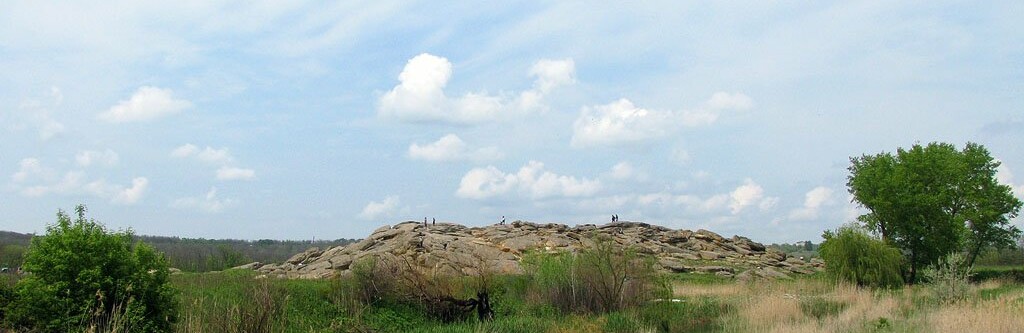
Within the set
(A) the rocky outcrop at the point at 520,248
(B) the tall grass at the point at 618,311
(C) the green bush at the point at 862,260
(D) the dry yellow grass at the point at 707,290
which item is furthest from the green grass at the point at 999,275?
(D) the dry yellow grass at the point at 707,290

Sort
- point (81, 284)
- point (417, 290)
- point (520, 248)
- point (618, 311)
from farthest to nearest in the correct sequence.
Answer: point (520, 248) < point (417, 290) < point (618, 311) < point (81, 284)

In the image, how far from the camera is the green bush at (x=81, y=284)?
14391 millimetres

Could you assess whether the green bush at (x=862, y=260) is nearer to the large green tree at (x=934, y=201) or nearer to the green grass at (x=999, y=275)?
the large green tree at (x=934, y=201)

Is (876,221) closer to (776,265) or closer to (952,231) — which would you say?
(952,231)

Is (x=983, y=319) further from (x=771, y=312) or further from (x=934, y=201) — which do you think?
(x=934, y=201)

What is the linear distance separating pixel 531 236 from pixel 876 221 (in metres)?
17.2

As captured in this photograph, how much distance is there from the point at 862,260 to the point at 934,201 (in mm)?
10342

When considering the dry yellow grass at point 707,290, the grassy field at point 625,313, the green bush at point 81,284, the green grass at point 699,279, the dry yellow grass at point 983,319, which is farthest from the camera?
the green grass at point 699,279

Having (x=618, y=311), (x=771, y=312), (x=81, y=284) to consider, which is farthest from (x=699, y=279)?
(x=81, y=284)

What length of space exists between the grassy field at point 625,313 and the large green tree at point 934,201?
13.5 meters

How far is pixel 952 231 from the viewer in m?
40.6

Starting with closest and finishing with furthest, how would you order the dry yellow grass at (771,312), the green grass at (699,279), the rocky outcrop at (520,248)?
the dry yellow grass at (771,312) < the green grass at (699,279) < the rocky outcrop at (520,248)

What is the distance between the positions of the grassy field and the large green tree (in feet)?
44.4

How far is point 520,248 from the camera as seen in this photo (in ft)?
141
